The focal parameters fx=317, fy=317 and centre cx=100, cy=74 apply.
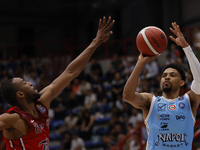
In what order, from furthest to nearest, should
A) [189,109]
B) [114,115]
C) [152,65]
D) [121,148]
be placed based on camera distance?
[152,65] < [114,115] < [121,148] < [189,109]

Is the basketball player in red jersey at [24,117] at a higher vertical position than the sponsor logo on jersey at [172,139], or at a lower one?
higher

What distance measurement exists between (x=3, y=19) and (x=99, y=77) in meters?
8.44

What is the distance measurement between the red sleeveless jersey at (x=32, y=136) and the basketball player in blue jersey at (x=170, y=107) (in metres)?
1.07

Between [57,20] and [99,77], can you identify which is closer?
[99,77]

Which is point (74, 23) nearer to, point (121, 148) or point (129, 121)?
point (129, 121)

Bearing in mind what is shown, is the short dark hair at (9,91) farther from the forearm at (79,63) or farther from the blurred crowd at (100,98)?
the blurred crowd at (100,98)

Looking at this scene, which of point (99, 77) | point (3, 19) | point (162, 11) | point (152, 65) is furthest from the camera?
point (3, 19)

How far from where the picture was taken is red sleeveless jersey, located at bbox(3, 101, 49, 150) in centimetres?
322

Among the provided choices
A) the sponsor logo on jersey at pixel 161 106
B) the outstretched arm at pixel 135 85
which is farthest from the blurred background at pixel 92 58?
the outstretched arm at pixel 135 85

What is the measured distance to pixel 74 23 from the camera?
19703 millimetres

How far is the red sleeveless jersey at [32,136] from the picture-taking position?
3.22 metres

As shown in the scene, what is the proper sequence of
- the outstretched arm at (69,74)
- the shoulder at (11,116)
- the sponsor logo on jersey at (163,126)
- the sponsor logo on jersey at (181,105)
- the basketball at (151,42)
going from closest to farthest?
1. the shoulder at (11,116)
2. the outstretched arm at (69,74)
3. the basketball at (151,42)
4. the sponsor logo on jersey at (163,126)
5. the sponsor logo on jersey at (181,105)

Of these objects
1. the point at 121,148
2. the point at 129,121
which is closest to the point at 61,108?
the point at 129,121

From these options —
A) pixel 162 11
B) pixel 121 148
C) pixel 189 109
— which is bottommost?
pixel 121 148
